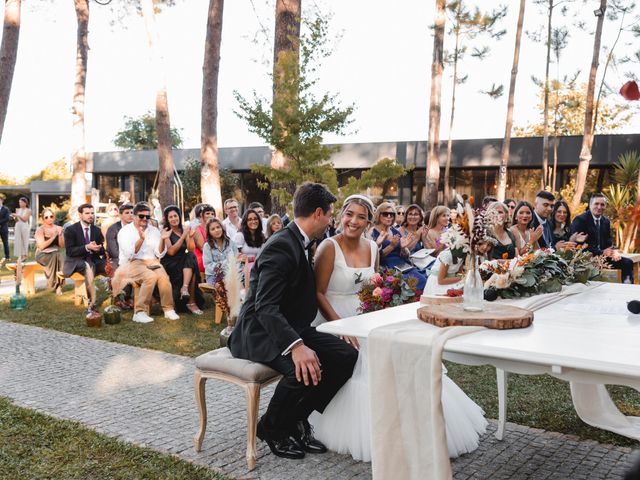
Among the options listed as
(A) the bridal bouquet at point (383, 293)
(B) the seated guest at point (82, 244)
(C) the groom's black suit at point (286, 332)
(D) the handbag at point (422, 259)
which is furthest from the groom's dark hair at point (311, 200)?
(B) the seated guest at point (82, 244)

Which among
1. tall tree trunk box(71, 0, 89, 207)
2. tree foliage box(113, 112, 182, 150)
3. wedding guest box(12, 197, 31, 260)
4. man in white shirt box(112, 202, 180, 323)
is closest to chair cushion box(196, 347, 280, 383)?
man in white shirt box(112, 202, 180, 323)

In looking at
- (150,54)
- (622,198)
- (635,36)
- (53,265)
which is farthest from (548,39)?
(53,265)

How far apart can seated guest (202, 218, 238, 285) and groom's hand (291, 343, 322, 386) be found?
536 centimetres

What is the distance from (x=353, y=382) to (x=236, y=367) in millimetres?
782

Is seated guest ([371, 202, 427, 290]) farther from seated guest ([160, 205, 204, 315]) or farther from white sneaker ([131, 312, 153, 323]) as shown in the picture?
white sneaker ([131, 312, 153, 323])

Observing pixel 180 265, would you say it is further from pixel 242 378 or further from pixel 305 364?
pixel 305 364

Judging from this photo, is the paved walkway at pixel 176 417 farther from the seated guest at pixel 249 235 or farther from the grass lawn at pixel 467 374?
the seated guest at pixel 249 235

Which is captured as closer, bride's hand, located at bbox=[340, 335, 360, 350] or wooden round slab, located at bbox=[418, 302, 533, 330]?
wooden round slab, located at bbox=[418, 302, 533, 330]

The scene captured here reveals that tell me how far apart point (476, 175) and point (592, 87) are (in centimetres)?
713

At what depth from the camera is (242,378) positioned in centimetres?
352

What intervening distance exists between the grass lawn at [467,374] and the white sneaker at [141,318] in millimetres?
108

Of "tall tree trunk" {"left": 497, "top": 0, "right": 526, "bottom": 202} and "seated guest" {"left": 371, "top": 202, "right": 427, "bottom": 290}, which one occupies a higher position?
"tall tree trunk" {"left": 497, "top": 0, "right": 526, "bottom": 202}

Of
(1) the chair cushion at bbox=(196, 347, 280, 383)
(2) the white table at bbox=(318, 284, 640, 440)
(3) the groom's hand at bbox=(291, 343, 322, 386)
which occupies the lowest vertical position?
(1) the chair cushion at bbox=(196, 347, 280, 383)

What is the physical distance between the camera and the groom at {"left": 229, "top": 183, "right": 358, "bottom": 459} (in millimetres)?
3465
